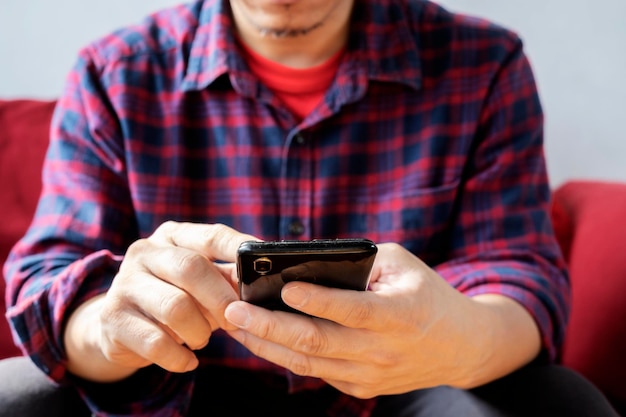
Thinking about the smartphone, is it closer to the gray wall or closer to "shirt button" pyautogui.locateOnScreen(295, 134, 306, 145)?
"shirt button" pyautogui.locateOnScreen(295, 134, 306, 145)

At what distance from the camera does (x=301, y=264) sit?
1.86ft

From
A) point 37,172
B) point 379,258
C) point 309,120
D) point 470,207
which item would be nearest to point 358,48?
point 309,120

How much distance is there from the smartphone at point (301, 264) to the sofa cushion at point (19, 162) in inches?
27.7

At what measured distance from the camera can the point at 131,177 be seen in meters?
0.90

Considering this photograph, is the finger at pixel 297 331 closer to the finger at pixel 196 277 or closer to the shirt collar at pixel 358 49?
→ the finger at pixel 196 277

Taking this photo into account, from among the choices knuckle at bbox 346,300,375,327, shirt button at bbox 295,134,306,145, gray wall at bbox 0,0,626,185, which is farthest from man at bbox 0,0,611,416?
gray wall at bbox 0,0,626,185

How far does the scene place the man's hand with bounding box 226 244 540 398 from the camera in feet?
1.98

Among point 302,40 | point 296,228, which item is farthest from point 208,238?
point 302,40

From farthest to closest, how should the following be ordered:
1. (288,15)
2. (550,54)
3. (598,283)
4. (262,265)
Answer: (550,54), (598,283), (288,15), (262,265)

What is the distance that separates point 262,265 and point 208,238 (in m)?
0.12

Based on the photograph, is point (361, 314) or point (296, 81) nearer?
point (361, 314)

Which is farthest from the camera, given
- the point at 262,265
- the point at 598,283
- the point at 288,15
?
the point at 598,283

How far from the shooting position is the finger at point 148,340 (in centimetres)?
65

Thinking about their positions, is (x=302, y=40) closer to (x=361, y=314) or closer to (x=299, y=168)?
(x=299, y=168)
